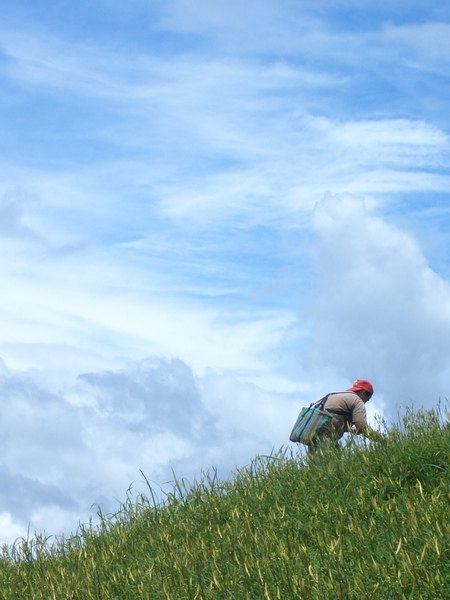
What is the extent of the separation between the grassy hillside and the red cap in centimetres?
178

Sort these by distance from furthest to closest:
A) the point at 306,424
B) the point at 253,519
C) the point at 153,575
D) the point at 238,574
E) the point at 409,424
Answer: the point at 306,424 < the point at 409,424 < the point at 253,519 < the point at 153,575 < the point at 238,574

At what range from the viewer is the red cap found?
1177cm

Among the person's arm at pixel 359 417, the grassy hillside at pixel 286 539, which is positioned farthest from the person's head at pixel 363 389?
the grassy hillside at pixel 286 539

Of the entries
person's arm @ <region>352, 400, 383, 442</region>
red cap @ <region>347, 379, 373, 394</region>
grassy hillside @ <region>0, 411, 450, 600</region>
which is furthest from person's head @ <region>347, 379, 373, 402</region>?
grassy hillside @ <region>0, 411, 450, 600</region>

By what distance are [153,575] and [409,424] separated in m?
4.37

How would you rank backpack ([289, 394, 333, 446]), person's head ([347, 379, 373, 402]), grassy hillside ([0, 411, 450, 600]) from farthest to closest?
1. person's head ([347, 379, 373, 402])
2. backpack ([289, 394, 333, 446])
3. grassy hillside ([0, 411, 450, 600])

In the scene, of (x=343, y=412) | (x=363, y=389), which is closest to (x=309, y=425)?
(x=343, y=412)

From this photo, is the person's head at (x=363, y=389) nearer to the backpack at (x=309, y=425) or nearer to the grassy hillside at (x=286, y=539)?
the backpack at (x=309, y=425)

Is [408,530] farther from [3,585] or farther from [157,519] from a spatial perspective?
[3,585]

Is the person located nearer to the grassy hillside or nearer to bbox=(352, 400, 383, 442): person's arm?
bbox=(352, 400, 383, 442): person's arm

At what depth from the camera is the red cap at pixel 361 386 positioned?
11.8 metres

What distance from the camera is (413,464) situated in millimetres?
7797

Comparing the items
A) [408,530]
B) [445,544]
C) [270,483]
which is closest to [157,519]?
[270,483]

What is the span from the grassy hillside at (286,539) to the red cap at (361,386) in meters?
1.78
